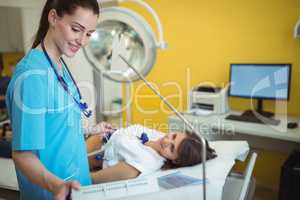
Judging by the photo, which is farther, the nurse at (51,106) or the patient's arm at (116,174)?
the patient's arm at (116,174)

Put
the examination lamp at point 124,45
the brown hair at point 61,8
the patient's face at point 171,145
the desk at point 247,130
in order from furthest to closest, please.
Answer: the desk at point 247,130
the patient's face at point 171,145
the examination lamp at point 124,45
the brown hair at point 61,8

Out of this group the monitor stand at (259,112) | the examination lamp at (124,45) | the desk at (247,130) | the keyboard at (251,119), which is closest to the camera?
the examination lamp at (124,45)

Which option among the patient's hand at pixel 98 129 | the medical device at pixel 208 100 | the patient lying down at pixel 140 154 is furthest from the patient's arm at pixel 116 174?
the medical device at pixel 208 100

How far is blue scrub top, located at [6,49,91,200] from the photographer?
0.72 meters

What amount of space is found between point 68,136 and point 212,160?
757 millimetres

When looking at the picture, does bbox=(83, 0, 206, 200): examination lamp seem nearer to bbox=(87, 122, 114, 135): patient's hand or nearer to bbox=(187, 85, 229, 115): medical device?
bbox=(87, 122, 114, 135): patient's hand

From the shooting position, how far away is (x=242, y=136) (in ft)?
6.54

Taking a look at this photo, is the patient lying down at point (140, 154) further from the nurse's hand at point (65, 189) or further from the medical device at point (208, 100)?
the medical device at point (208, 100)

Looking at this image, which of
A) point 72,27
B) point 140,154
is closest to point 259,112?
point 140,154

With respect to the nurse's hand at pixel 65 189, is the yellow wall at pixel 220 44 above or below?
above

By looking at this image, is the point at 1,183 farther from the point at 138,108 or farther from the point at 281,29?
the point at 281,29

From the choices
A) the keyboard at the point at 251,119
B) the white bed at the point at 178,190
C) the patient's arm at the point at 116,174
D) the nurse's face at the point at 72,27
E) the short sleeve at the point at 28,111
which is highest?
the nurse's face at the point at 72,27

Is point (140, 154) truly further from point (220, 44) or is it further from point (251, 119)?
point (220, 44)

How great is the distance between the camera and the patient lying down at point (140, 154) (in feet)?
4.08
